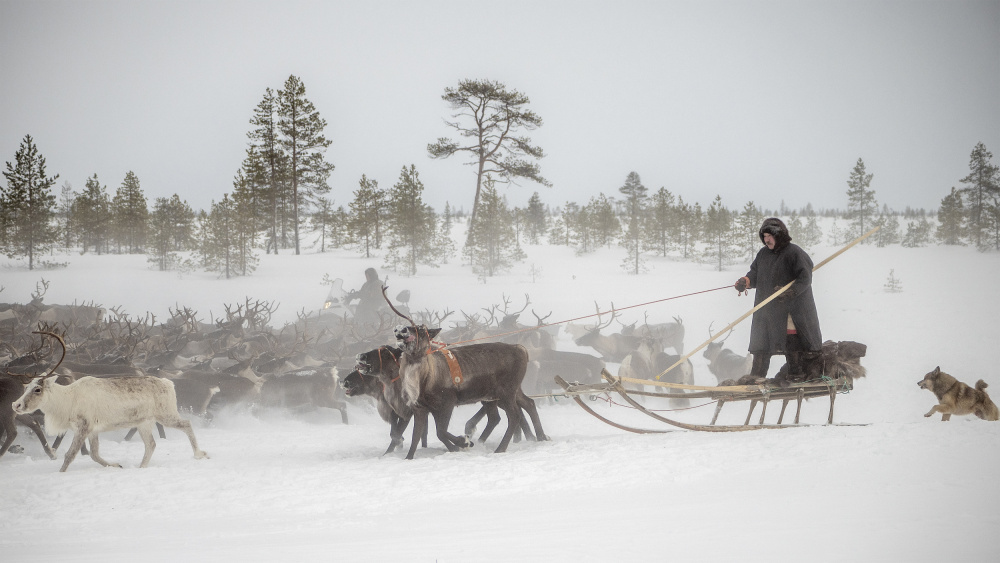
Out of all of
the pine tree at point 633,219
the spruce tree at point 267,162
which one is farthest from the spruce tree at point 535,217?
→ the spruce tree at point 267,162

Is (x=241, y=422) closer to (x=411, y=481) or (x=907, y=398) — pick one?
(x=411, y=481)

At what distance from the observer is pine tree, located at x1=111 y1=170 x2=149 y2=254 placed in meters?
27.2

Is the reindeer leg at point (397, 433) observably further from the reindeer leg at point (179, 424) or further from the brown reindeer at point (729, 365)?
the brown reindeer at point (729, 365)

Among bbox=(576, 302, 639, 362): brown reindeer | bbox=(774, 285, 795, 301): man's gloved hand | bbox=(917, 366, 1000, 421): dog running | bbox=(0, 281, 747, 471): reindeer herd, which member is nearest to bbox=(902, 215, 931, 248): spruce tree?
bbox=(0, 281, 747, 471): reindeer herd

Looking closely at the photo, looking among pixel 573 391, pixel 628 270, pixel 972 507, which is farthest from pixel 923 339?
pixel 972 507

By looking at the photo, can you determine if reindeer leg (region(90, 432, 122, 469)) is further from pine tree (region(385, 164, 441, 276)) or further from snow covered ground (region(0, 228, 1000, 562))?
pine tree (region(385, 164, 441, 276))

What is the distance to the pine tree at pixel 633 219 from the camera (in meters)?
26.8

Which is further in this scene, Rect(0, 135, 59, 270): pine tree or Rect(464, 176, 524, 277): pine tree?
Rect(464, 176, 524, 277): pine tree

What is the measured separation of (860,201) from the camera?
2720 cm

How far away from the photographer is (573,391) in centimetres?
645

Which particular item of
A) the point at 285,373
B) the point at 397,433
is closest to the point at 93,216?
the point at 285,373

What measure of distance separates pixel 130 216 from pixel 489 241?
16.9 m

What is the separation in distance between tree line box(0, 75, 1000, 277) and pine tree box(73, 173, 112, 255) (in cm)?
6

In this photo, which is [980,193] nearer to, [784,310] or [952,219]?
[952,219]
